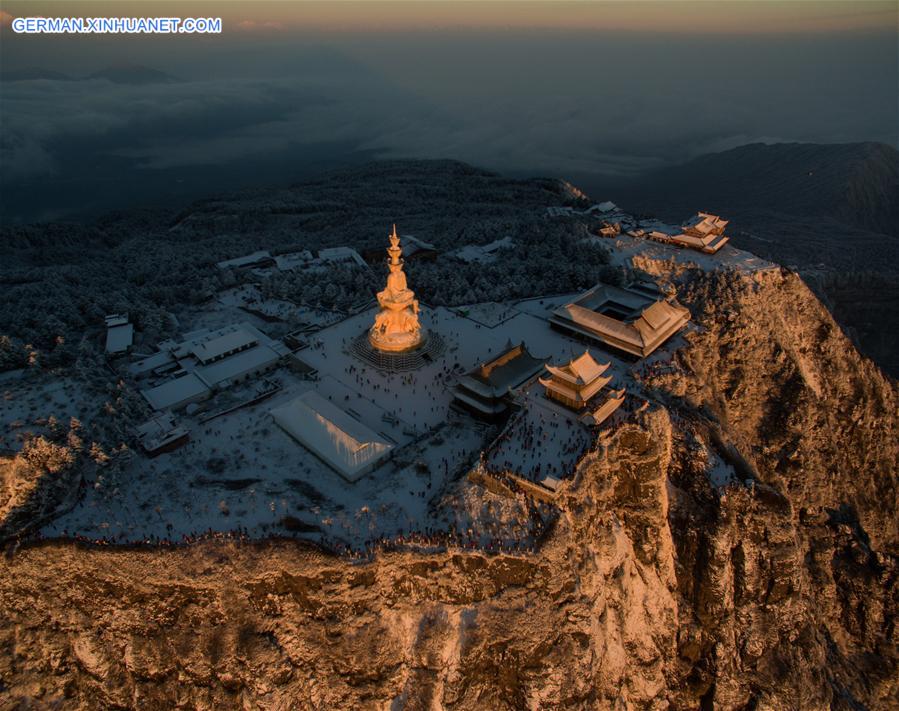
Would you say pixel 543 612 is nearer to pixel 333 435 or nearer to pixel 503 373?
pixel 333 435

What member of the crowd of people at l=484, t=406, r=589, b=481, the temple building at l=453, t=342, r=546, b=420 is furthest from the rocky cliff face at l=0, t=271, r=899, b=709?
the temple building at l=453, t=342, r=546, b=420

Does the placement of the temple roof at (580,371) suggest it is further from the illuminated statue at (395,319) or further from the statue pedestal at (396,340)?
the illuminated statue at (395,319)

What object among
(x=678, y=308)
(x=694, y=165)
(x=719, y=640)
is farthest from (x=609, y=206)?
(x=694, y=165)

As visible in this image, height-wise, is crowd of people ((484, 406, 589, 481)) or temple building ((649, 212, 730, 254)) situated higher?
temple building ((649, 212, 730, 254))

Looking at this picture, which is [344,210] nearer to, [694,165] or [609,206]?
[609,206]

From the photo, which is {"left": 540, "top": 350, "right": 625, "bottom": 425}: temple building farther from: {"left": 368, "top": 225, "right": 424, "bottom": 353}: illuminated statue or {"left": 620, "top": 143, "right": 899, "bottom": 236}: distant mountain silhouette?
{"left": 620, "top": 143, "right": 899, "bottom": 236}: distant mountain silhouette

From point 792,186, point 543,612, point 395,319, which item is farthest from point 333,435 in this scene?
point 792,186

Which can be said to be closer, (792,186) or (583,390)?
(583,390)
